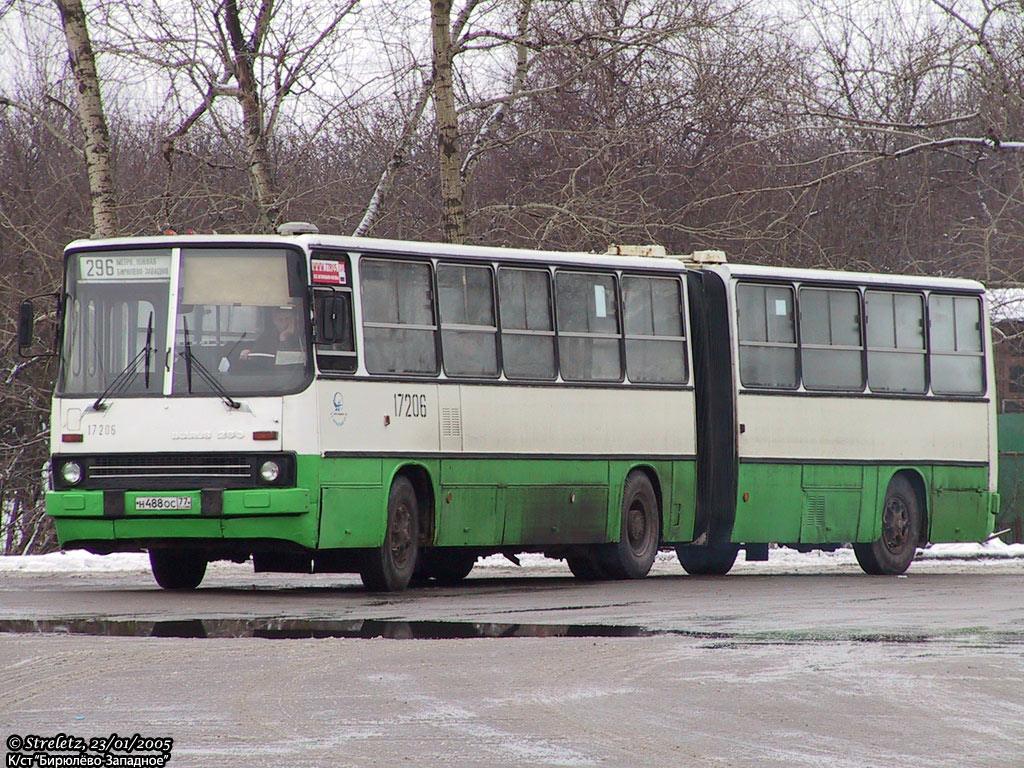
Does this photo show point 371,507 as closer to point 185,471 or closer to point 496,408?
point 185,471

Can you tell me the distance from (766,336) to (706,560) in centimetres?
292

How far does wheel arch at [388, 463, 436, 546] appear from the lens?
56.5 feet

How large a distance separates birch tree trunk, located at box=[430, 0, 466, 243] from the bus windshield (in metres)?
9.25

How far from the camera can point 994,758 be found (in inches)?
297

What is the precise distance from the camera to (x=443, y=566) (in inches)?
774

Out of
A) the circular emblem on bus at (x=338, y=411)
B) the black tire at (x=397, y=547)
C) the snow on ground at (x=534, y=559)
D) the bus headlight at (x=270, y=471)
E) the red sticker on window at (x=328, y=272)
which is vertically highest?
the red sticker on window at (x=328, y=272)

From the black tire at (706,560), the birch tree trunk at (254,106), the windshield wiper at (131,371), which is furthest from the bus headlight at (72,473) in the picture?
the birch tree trunk at (254,106)

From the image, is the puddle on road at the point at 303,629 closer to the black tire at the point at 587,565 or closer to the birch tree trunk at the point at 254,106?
the black tire at the point at 587,565

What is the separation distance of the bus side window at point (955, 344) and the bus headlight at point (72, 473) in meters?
10.0

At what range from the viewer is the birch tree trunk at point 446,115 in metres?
25.5

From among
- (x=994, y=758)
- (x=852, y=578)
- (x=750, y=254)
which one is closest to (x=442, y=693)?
(x=994, y=758)

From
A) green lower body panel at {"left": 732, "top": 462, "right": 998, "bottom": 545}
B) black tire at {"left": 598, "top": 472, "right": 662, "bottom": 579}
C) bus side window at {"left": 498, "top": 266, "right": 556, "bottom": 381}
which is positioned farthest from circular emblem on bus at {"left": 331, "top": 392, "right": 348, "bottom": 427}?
green lower body panel at {"left": 732, "top": 462, "right": 998, "bottom": 545}

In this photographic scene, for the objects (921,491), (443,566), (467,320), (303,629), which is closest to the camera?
(303,629)

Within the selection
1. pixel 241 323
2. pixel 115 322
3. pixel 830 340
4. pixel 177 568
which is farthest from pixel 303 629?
pixel 830 340
